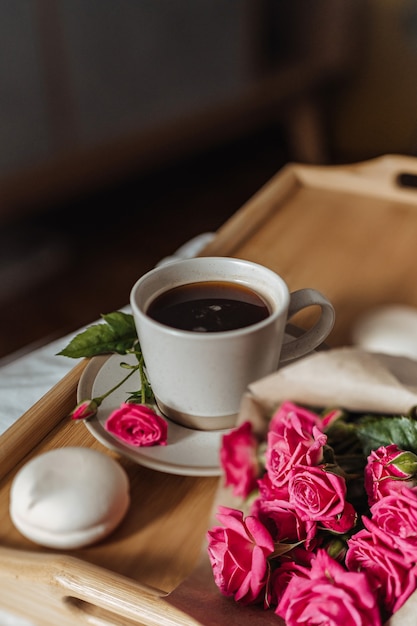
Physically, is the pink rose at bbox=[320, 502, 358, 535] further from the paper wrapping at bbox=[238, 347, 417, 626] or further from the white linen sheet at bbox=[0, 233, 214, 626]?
the white linen sheet at bbox=[0, 233, 214, 626]

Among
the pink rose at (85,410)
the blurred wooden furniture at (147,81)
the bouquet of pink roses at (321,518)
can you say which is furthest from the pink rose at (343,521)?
the blurred wooden furniture at (147,81)

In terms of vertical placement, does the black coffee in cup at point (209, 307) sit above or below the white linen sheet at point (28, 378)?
above

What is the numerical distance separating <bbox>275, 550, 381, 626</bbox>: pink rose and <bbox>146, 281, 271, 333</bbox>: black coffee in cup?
9 cm

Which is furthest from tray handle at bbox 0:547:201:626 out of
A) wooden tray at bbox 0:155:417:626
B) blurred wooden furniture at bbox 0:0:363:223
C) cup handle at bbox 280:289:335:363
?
blurred wooden furniture at bbox 0:0:363:223

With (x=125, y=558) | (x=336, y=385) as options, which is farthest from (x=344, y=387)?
(x=125, y=558)

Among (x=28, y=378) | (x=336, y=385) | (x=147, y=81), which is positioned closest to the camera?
(x=336, y=385)

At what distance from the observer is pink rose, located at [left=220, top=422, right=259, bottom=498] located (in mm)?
201

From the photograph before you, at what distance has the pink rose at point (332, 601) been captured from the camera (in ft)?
0.65

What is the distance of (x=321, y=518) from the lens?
0.22m

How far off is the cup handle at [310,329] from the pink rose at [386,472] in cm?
6

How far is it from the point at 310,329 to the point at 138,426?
84 millimetres

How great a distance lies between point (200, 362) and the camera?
234mm

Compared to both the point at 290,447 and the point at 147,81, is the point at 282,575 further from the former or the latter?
the point at 147,81

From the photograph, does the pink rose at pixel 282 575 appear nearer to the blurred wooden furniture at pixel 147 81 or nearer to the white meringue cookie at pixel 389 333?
the white meringue cookie at pixel 389 333
